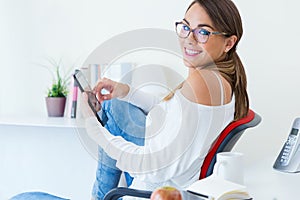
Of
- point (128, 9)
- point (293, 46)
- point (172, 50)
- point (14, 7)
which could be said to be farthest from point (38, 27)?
point (293, 46)

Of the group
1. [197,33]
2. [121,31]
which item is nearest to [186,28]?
[197,33]

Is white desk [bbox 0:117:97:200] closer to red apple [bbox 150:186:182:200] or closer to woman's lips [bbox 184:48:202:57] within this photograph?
woman's lips [bbox 184:48:202:57]

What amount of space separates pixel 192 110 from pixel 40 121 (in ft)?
Result: 3.24

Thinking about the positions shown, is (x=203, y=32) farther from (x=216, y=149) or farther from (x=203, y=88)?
(x=216, y=149)

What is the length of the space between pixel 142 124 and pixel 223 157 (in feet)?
1.63

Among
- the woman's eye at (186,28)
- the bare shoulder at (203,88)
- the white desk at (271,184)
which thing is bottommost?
the white desk at (271,184)

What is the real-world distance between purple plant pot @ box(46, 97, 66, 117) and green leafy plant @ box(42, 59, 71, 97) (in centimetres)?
3

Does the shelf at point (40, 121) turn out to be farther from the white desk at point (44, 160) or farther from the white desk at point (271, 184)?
the white desk at point (271, 184)

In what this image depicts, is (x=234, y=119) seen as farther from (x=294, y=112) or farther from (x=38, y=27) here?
(x=38, y=27)

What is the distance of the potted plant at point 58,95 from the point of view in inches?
83.7

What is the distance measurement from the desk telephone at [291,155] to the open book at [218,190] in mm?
428

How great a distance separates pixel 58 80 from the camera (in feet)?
7.13

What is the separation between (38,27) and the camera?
2.24m

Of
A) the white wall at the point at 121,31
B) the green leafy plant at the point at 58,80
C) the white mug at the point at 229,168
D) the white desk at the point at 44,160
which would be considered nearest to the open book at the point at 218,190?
the white mug at the point at 229,168
